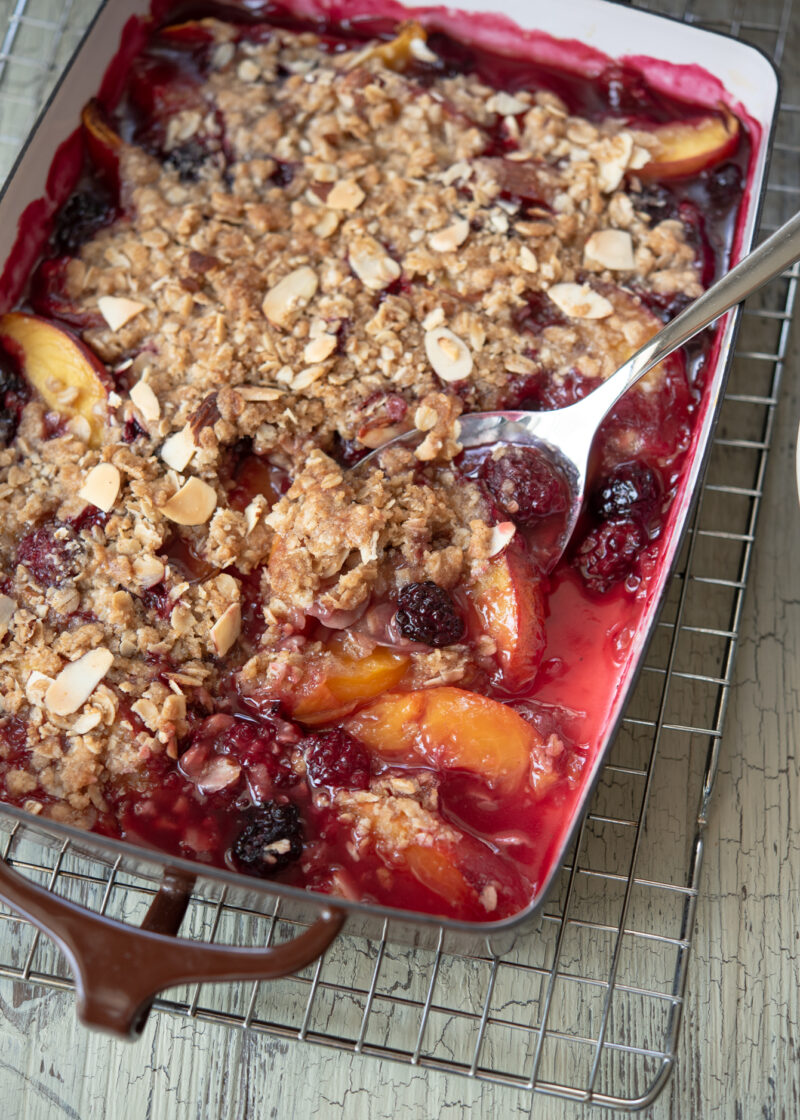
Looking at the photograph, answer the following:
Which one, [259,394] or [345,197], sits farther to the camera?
[345,197]

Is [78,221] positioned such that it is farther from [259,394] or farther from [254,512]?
[254,512]

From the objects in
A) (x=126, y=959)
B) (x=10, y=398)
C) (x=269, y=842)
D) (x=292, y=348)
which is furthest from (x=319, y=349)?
(x=126, y=959)

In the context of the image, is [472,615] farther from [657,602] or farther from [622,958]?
[622,958]

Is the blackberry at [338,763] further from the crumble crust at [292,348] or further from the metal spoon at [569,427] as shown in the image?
the metal spoon at [569,427]

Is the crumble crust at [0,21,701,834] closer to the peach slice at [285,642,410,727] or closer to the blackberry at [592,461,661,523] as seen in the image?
the peach slice at [285,642,410,727]

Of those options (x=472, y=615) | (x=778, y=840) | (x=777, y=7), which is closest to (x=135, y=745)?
(x=472, y=615)
